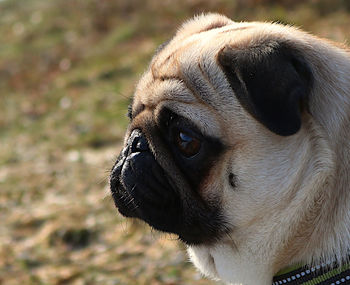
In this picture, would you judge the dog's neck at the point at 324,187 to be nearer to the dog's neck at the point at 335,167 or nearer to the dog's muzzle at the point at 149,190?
the dog's neck at the point at 335,167

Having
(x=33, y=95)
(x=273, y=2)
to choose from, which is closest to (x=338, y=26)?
(x=273, y=2)

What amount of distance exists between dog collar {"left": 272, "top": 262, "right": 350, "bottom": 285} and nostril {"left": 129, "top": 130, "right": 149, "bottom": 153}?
37.4 inches

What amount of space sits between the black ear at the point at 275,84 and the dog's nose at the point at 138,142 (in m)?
0.66

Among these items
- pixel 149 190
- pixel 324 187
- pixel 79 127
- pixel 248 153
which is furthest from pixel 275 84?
pixel 79 127

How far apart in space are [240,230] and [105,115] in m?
6.12

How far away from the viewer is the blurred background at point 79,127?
16.2 feet

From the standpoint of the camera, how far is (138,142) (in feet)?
9.95

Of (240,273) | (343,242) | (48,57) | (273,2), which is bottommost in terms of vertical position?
(48,57)

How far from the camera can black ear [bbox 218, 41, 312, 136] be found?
2.40 m

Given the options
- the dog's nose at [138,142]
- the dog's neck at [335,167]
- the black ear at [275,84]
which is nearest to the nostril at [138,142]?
the dog's nose at [138,142]

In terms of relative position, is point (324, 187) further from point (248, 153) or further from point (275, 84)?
point (275, 84)

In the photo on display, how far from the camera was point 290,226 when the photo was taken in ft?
8.71

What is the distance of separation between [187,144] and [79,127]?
600cm

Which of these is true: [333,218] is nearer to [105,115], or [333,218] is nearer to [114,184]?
[114,184]
